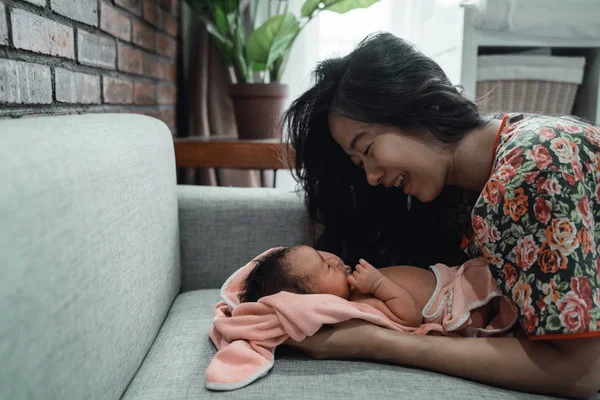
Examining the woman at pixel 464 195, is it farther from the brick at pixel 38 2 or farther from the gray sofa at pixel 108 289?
the brick at pixel 38 2

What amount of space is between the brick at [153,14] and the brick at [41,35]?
1.99ft

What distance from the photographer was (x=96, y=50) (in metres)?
1.27

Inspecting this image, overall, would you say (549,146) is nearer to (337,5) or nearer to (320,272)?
(320,272)

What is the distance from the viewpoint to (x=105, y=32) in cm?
132

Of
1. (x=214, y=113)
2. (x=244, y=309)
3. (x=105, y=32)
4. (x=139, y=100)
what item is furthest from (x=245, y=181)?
(x=244, y=309)

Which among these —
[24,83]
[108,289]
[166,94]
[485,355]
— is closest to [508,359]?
[485,355]

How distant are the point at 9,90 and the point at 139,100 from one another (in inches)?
29.6

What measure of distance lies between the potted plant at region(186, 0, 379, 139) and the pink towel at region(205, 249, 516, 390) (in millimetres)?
1025

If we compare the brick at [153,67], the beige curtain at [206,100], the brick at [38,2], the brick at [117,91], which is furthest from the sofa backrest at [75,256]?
the beige curtain at [206,100]

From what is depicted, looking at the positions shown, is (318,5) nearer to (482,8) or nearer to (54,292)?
(482,8)

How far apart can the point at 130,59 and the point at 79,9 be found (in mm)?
360

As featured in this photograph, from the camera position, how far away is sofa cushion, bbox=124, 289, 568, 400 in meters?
0.77

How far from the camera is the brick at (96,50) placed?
1182 mm

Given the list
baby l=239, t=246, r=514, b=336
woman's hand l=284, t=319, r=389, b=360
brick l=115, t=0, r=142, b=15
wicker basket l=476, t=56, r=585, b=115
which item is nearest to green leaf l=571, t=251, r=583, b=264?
baby l=239, t=246, r=514, b=336
